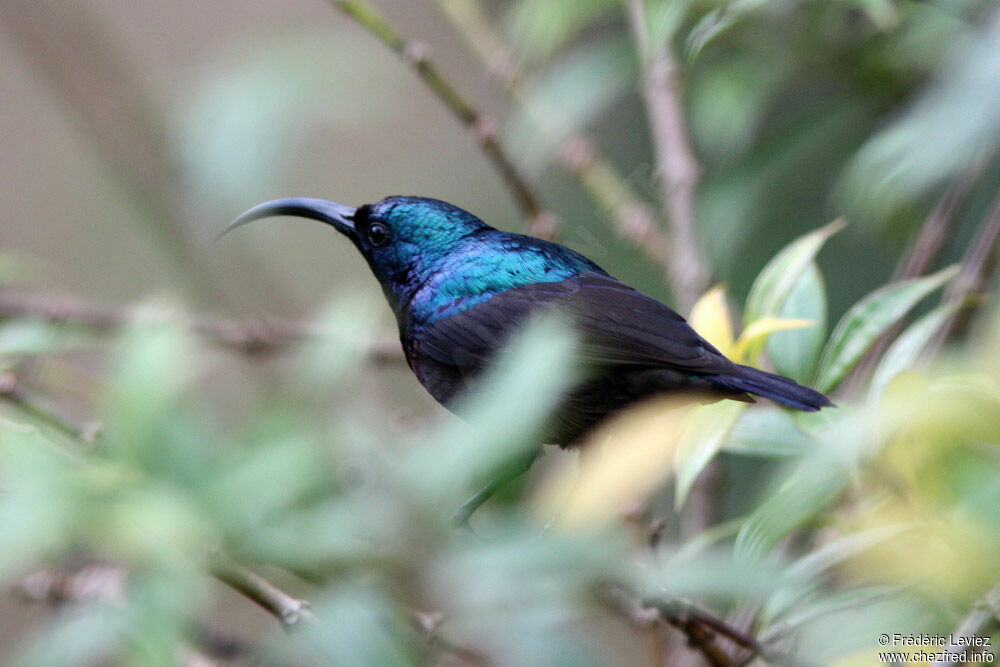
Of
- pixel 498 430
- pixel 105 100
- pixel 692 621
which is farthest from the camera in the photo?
pixel 105 100

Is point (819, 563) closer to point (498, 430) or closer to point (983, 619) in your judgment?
point (983, 619)

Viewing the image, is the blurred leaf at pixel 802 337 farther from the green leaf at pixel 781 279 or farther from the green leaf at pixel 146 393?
the green leaf at pixel 146 393

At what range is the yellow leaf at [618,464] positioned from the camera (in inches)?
44.3

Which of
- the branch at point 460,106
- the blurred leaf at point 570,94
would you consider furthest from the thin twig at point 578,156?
the branch at point 460,106

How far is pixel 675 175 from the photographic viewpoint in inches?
75.1

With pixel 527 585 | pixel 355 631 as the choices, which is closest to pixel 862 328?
pixel 527 585

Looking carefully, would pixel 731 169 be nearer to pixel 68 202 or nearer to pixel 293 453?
pixel 293 453

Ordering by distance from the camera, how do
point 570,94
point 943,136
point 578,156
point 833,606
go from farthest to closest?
point 570,94, point 578,156, point 943,136, point 833,606

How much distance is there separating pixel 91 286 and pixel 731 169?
345 centimetres

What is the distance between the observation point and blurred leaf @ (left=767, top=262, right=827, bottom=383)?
1340mm

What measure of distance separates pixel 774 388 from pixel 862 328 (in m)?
0.31

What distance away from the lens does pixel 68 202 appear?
5.04 meters

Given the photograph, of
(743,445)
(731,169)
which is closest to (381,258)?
(743,445)

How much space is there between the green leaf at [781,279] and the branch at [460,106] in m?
0.39
